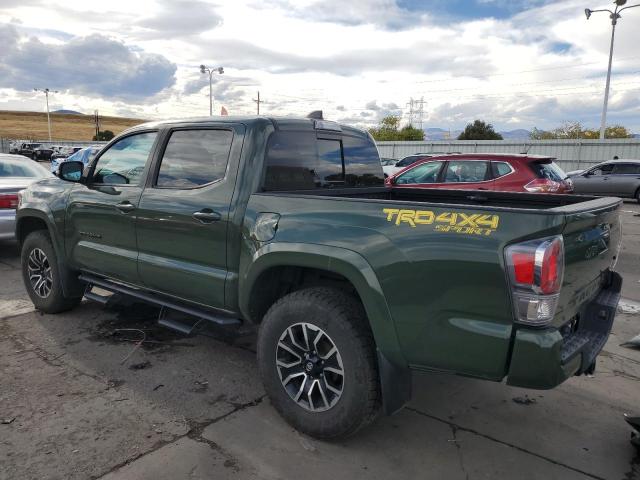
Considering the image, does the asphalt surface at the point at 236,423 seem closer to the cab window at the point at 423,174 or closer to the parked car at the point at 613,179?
the cab window at the point at 423,174

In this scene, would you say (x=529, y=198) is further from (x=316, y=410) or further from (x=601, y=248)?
(x=316, y=410)

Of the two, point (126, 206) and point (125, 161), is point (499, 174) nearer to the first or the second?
point (125, 161)

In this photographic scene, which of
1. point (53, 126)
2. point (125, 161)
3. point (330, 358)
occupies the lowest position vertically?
point (330, 358)

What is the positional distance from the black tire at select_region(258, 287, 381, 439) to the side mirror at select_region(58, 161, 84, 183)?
2496mm

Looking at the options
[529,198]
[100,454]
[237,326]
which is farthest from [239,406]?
[529,198]

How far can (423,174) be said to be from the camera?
10500 mm

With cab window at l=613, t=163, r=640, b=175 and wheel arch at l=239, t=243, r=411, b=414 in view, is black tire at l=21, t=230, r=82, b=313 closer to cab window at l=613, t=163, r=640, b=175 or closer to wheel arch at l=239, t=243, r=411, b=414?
wheel arch at l=239, t=243, r=411, b=414

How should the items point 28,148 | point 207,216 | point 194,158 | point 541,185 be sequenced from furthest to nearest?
point 28,148 → point 541,185 → point 194,158 → point 207,216

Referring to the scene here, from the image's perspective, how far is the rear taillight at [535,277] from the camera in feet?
7.52

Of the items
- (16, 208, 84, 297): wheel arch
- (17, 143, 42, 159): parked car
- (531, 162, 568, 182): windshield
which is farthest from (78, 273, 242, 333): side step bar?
(17, 143, 42, 159): parked car

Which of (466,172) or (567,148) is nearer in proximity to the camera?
(466,172)

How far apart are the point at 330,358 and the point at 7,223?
260 inches

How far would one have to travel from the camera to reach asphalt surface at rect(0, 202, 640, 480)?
283 cm

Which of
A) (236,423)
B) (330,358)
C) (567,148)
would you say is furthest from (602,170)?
(236,423)
